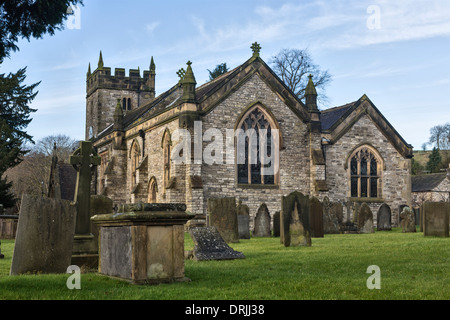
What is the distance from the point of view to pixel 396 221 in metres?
27.9

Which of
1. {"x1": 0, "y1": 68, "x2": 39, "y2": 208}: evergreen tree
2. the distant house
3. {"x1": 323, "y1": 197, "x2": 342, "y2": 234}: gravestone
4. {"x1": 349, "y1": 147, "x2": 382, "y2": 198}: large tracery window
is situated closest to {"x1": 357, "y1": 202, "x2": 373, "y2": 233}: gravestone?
{"x1": 323, "y1": 197, "x2": 342, "y2": 234}: gravestone

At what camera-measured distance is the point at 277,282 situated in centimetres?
701

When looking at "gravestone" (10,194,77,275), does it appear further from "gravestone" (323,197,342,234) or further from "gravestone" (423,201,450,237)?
"gravestone" (323,197,342,234)

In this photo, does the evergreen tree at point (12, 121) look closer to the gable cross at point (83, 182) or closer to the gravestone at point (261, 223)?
the gravestone at point (261, 223)

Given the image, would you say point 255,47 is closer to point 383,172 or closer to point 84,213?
point 383,172

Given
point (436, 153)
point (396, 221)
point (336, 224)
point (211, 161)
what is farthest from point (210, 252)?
point (436, 153)

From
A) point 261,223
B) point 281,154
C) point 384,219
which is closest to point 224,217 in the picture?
point 261,223

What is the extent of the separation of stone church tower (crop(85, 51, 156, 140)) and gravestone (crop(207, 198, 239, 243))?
2932 centimetres

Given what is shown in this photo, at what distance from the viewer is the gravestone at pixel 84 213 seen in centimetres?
919

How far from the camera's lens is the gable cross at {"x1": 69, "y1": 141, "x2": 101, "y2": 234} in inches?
385

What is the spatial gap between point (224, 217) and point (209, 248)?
13.8 feet

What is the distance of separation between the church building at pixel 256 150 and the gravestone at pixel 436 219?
841 cm

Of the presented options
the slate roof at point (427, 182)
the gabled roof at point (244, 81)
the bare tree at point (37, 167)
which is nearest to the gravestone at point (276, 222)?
the gabled roof at point (244, 81)

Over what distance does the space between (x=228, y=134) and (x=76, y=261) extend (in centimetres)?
1575
